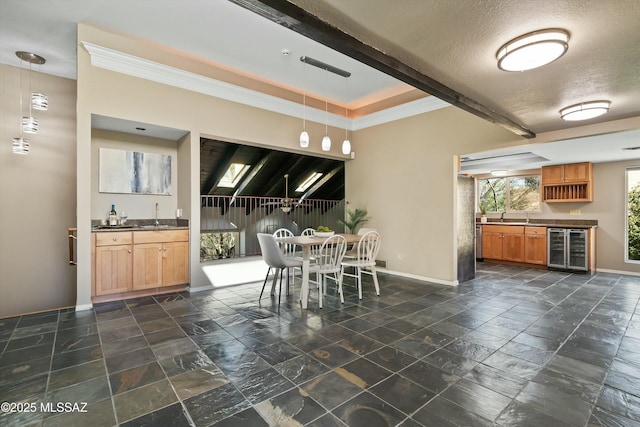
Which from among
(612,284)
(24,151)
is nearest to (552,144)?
(612,284)

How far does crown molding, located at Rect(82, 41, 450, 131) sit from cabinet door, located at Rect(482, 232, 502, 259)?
365cm

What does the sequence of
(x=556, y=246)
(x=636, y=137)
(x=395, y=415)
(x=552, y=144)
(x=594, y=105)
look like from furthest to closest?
(x=556, y=246), (x=552, y=144), (x=636, y=137), (x=594, y=105), (x=395, y=415)

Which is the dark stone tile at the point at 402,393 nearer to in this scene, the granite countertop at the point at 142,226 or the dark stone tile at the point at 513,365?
the dark stone tile at the point at 513,365

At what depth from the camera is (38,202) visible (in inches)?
154

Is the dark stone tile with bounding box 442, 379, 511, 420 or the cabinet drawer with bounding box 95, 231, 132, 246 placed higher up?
the cabinet drawer with bounding box 95, 231, 132, 246

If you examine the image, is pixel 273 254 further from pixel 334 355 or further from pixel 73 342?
pixel 73 342

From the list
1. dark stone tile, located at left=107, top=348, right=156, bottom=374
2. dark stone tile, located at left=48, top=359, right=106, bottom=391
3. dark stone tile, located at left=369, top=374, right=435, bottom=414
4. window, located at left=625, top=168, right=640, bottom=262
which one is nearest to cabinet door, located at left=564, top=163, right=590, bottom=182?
window, located at left=625, top=168, right=640, bottom=262

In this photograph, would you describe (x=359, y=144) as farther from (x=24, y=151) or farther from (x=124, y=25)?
(x=24, y=151)

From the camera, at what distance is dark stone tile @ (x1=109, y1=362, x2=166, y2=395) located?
6.33 feet

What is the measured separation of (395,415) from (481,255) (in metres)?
6.33

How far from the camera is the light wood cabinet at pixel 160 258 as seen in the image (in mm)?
3951

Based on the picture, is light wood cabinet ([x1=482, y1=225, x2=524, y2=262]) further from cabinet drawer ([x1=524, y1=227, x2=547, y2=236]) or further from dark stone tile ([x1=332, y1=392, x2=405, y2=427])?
dark stone tile ([x1=332, y1=392, x2=405, y2=427])

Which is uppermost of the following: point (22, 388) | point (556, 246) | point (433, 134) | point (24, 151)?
point (433, 134)

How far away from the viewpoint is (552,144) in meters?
4.08
